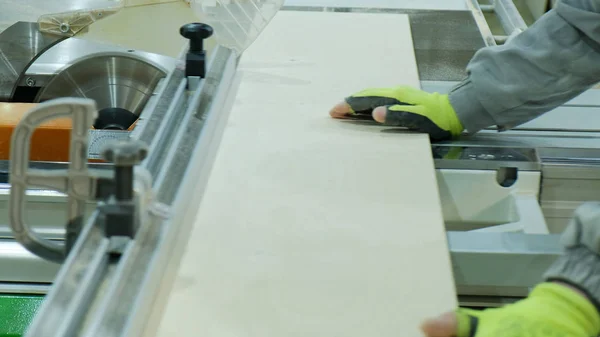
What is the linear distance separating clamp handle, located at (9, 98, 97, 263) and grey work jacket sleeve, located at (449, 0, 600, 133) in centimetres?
84

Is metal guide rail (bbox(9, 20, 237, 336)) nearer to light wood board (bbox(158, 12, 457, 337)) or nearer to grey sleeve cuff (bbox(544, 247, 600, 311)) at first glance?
light wood board (bbox(158, 12, 457, 337))

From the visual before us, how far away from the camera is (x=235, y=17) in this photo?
5.99ft

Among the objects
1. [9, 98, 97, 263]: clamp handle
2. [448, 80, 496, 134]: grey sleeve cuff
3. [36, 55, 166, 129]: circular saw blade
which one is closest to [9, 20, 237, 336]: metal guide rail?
[9, 98, 97, 263]: clamp handle

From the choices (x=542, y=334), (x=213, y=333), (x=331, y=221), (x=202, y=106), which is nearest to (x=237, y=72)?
(x=202, y=106)

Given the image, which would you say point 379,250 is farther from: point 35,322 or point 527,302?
point 35,322

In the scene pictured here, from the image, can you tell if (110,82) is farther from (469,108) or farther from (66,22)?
(469,108)

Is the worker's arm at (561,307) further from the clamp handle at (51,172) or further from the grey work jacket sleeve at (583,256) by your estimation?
the clamp handle at (51,172)

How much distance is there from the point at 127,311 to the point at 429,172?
2.06 ft

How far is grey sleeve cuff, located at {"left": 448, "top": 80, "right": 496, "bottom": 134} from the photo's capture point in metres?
1.49

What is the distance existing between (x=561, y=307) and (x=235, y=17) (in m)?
1.16

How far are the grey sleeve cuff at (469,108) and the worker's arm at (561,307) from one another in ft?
1.75

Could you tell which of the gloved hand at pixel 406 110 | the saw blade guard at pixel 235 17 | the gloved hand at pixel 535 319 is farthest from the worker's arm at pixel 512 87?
the gloved hand at pixel 535 319

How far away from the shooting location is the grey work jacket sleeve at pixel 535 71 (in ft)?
4.52

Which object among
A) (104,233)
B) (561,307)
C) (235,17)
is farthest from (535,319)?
(235,17)
